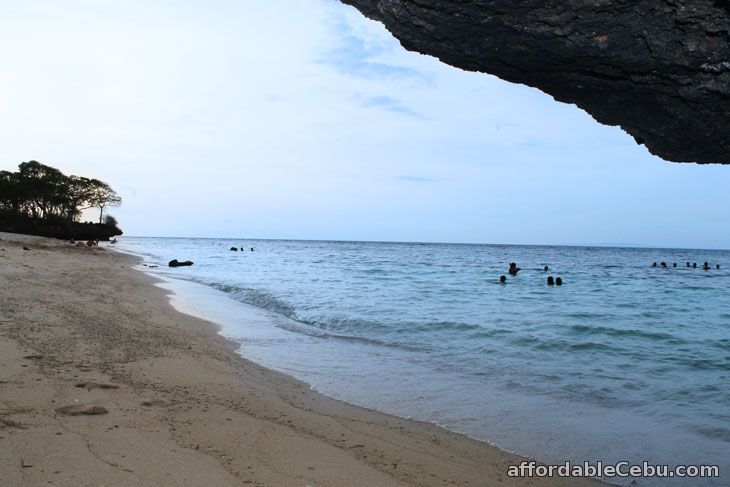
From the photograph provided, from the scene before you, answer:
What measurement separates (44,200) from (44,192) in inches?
96.6

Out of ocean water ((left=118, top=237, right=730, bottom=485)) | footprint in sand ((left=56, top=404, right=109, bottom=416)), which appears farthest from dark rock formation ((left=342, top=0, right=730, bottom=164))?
footprint in sand ((left=56, top=404, right=109, bottom=416))

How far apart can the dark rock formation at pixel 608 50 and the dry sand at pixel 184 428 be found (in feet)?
12.2

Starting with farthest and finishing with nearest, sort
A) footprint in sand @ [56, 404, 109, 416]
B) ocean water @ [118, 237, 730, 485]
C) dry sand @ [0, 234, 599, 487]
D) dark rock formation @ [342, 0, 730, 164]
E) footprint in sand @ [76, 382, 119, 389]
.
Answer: ocean water @ [118, 237, 730, 485] < footprint in sand @ [76, 382, 119, 389] < footprint in sand @ [56, 404, 109, 416] < dry sand @ [0, 234, 599, 487] < dark rock formation @ [342, 0, 730, 164]

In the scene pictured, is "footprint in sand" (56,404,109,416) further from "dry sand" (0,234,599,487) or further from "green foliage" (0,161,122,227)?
"green foliage" (0,161,122,227)

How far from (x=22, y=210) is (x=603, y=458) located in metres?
78.9

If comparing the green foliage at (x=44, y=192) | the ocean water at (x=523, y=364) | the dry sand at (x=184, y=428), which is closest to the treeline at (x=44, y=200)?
the green foliage at (x=44, y=192)

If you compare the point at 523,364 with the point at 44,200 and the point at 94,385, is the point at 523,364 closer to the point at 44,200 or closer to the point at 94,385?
the point at 94,385

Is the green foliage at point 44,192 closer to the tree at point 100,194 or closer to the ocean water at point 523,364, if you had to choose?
the tree at point 100,194

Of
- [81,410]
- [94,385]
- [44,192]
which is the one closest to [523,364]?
[94,385]

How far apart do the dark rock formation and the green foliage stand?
70.7 meters

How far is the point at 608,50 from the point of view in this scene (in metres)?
3.77

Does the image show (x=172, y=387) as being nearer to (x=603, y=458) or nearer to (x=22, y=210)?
(x=603, y=458)

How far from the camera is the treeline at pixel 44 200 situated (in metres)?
59.6

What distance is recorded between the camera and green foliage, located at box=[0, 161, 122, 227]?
60.4 m
